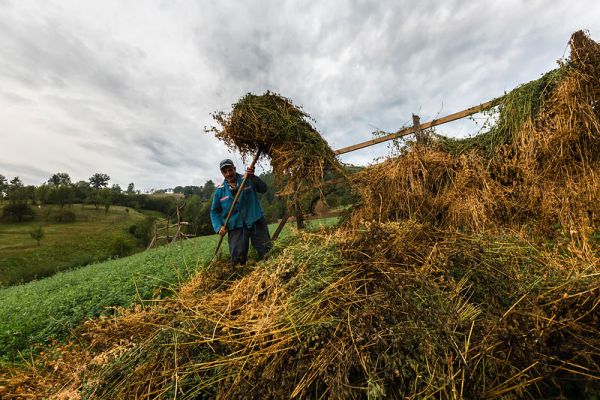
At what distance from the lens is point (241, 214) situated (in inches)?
202

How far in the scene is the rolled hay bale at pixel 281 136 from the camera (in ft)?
16.5

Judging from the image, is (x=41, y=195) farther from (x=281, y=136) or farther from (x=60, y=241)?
(x=281, y=136)

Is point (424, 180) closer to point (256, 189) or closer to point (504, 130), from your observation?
point (504, 130)

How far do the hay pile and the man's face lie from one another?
2052mm

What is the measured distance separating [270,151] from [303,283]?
3429 mm

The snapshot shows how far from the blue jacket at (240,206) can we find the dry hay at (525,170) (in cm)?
192

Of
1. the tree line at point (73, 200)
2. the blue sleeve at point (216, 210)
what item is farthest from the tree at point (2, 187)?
the blue sleeve at point (216, 210)

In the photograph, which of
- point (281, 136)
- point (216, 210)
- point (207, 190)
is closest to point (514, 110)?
point (281, 136)

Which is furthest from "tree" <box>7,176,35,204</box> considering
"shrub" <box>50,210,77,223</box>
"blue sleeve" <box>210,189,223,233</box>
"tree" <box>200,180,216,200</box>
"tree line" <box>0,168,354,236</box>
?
"blue sleeve" <box>210,189,223,233</box>

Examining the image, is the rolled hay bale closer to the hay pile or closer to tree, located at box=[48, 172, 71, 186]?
the hay pile

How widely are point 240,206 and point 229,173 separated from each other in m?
0.69

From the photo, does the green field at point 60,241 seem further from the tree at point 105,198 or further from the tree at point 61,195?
the tree at point 61,195

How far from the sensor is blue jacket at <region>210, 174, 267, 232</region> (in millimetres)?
5117

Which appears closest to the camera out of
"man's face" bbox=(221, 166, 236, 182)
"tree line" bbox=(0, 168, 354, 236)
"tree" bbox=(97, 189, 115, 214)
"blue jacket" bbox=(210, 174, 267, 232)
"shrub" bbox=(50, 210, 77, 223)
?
"blue jacket" bbox=(210, 174, 267, 232)
